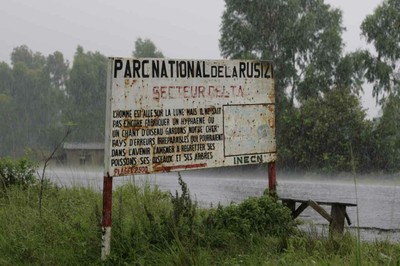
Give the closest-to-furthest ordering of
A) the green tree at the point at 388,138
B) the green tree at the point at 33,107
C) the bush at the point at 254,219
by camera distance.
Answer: the bush at the point at 254,219, the green tree at the point at 388,138, the green tree at the point at 33,107

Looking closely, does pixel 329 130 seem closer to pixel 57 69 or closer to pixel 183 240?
pixel 183 240

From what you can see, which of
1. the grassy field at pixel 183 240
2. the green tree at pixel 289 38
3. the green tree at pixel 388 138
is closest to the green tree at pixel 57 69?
the green tree at pixel 289 38

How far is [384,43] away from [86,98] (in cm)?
4016

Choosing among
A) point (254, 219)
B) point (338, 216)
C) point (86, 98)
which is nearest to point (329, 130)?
point (338, 216)

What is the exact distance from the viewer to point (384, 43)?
38375 millimetres

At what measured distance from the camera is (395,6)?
39.5 m

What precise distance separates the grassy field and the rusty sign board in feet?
1.62

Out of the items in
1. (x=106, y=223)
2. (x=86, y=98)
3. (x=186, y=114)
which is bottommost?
(x=106, y=223)

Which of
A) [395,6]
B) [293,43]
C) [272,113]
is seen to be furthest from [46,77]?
[272,113]

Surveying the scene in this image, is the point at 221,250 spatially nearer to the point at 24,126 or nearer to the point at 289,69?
the point at 289,69

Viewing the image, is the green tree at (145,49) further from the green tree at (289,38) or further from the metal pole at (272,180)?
the metal pole at (272,180)

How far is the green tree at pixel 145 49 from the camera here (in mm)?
68544

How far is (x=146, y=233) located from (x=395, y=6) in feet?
120

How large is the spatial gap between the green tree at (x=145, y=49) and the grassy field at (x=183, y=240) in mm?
60790
